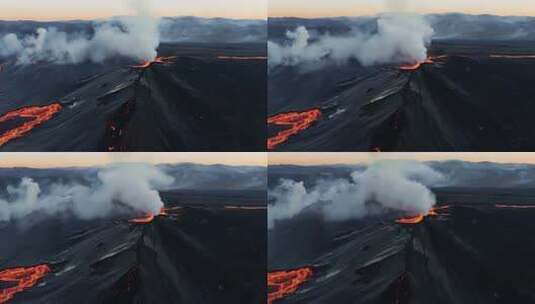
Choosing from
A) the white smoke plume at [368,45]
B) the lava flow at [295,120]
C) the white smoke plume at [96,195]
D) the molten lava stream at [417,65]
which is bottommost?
the white smoke plume at [96,195]

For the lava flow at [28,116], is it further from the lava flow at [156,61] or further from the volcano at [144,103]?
the lava flow at [156,61]

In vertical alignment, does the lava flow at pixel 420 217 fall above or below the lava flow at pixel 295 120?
below

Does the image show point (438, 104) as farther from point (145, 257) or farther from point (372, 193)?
point (145, 257)

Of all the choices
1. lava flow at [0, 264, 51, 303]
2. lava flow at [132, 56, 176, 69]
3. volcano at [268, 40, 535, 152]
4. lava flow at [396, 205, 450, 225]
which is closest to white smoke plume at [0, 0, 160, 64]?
lava flow at [132, 56, 176, 69]

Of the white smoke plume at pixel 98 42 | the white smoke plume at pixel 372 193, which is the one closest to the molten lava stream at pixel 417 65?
the white smoke plume at pixel 372 193

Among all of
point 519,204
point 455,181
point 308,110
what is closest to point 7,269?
point 308,110

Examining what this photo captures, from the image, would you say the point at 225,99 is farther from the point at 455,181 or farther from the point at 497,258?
the point at 497,258
